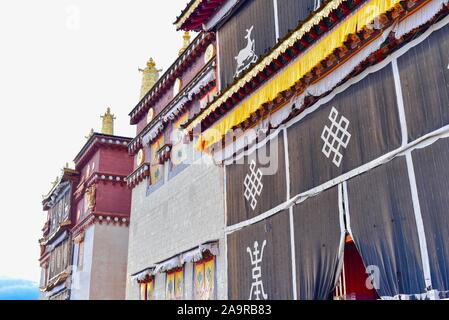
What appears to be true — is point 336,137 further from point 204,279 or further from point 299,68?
point 204,279

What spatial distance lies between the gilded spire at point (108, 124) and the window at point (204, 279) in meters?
11.4

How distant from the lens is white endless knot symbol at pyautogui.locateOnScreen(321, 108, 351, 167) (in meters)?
7.27

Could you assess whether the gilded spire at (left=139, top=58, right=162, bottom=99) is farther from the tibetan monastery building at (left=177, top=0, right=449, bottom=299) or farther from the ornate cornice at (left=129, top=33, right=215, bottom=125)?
the tibetan monastery building at (left=177, top=0, right=449, bottom=299)

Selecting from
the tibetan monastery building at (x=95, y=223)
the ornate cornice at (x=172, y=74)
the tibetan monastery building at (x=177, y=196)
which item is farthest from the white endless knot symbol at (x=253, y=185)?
the tibetan monastery building at (x=95, y=223)

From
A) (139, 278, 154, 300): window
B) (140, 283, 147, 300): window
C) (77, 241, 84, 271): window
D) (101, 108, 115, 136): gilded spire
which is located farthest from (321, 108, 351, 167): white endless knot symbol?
(101, 108, 115, 136): gilded spire

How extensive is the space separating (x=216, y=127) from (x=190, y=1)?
10.3 ft

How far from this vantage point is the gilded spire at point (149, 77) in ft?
59.9

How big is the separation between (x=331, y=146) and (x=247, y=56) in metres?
3.28

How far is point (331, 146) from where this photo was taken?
752 cm

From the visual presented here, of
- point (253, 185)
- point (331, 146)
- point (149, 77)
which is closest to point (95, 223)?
point (149, 77)

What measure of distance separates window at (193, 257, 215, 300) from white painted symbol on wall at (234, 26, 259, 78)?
3.79 metres

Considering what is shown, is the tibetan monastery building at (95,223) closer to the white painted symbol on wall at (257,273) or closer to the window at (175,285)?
the window at (175,285)

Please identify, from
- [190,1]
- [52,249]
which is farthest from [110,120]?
[190,1]
